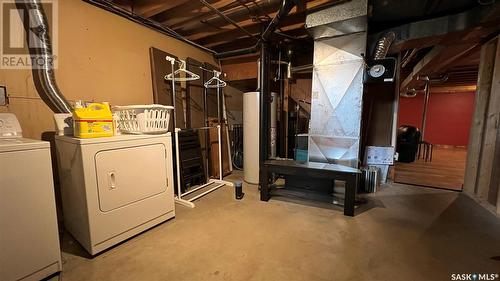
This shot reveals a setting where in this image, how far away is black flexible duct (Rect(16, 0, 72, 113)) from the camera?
1.75m

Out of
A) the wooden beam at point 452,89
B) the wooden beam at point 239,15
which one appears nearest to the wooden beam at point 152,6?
the wooden beam at point 239,15

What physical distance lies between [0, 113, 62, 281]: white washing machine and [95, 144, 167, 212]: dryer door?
31cm

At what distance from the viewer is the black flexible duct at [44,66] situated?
5.73 feet

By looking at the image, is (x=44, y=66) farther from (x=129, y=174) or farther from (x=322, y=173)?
(x=322, y=173)

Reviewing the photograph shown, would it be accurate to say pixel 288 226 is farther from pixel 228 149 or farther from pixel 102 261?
pixel 228 149

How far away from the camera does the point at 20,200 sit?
1.26 m

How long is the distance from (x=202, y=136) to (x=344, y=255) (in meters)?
2.71

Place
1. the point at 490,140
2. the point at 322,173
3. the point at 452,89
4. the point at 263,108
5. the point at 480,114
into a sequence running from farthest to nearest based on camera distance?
the point at 452,89
the point at 263,108
the point at 480,114
the point at 490,140
the point at 322,173

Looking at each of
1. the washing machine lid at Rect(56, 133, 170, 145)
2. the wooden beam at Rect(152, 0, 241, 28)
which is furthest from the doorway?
the washing machine lid at Rect(56, 133, 170, 145)

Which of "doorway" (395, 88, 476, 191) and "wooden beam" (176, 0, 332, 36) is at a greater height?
"wooden beam" (176, 0, 332, 36)

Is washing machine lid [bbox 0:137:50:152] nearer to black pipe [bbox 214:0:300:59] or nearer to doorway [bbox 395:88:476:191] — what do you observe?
black pipe [bbox 214:0:300:59]

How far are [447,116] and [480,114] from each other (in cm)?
652

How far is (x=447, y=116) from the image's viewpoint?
7711mm

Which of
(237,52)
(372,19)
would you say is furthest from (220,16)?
(372,19)
